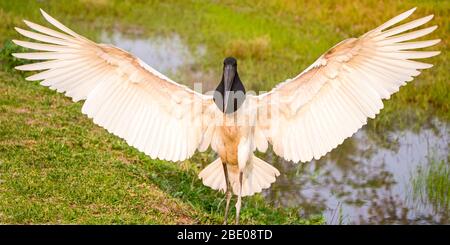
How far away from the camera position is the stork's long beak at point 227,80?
533cm

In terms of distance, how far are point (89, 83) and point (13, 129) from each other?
6.52 feet

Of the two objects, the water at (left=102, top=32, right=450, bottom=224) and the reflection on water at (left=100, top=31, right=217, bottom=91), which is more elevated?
the reflection on water at (left=100, top=31, right=217, bottom=91)

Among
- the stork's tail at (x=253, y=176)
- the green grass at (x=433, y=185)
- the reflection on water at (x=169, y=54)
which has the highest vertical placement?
the reflection on water at (x=169, y=54)

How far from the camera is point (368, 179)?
25.7 feet

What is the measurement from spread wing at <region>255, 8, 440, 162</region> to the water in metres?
1.47

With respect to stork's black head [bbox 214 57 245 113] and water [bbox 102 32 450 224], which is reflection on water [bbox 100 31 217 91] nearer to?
water [bbox 102 32 450 224]

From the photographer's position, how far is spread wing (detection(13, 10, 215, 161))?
5.27 m

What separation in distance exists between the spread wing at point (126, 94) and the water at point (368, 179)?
1862 mm

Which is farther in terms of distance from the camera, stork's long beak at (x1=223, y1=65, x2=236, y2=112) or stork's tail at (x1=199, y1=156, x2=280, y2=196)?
stork's tail at (x1=199, y1=156, x2=280, y2=196)

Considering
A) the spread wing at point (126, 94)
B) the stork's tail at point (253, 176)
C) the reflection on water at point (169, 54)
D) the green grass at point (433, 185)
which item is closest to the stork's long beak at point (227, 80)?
the spread wing at point (126, 94)

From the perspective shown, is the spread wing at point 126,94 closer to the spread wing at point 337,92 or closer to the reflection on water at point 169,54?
the spread wing at point 337,92

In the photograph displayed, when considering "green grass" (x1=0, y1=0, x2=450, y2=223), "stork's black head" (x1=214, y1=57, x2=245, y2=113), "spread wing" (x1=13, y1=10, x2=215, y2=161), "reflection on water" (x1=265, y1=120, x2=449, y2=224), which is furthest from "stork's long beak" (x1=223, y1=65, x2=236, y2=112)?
"reflection on water" (x1=265, y1=120, x2=449, y2=224)

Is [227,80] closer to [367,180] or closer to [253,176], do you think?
[253,176]
